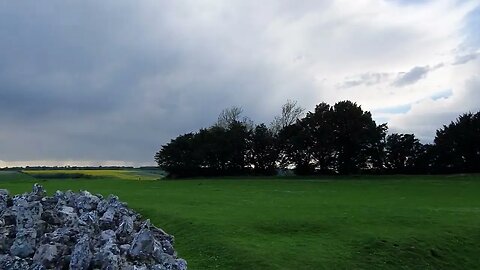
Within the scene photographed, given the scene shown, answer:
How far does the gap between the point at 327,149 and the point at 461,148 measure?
17.8 m

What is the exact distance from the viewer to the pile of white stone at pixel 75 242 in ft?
31.4

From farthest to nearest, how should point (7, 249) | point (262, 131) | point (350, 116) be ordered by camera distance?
point (262, 131)
point (350, 116)
point (7, 249)

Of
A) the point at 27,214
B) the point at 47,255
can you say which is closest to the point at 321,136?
the point at 27,214

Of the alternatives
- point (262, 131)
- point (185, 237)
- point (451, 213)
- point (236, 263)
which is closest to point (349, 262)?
point (236, 263)

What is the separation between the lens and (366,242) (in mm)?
17469

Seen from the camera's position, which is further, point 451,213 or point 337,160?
point 337,160

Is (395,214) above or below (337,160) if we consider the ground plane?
below

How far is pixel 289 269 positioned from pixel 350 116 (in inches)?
2463

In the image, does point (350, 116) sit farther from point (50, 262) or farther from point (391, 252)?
point (50, 262)

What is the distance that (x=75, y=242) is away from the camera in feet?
34.7

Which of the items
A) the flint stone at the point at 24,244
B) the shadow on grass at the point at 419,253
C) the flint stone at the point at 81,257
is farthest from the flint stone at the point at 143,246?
the shadow on grass at the point at 419,253

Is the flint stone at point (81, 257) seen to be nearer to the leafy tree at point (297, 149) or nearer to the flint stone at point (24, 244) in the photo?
the flint stone at point (24, 244)

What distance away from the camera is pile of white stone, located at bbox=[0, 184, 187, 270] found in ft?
31.4

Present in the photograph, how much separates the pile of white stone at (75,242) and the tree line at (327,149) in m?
62.8
